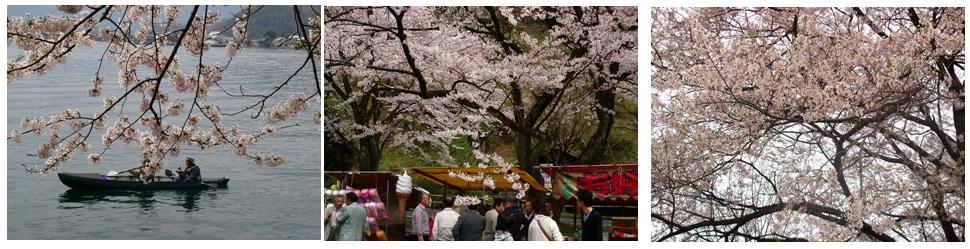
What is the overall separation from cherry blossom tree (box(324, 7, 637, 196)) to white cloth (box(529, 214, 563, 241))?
0.35m

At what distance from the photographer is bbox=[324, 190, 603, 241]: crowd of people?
6793 mm

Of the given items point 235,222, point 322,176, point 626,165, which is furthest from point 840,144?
point 235,222

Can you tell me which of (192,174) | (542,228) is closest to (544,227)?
(542,228)

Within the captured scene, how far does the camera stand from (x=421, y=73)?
7.07 m

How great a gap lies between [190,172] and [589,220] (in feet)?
7.80

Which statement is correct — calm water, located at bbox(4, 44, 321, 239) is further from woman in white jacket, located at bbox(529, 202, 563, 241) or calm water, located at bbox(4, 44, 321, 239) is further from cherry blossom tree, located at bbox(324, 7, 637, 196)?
woman in white jacket, located at bbox(529, 202, 563, 241)

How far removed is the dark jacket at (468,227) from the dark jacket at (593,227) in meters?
0.64

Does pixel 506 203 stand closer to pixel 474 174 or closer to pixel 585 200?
pixel 474 174

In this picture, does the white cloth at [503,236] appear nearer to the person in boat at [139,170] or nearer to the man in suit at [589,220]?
Answer: the man in suit at [589,220]

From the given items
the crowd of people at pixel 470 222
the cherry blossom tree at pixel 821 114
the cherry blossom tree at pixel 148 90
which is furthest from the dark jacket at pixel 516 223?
the cherry blossom tree at pixel 148 90

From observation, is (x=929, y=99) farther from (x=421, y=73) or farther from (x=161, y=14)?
(x=161, y=14)

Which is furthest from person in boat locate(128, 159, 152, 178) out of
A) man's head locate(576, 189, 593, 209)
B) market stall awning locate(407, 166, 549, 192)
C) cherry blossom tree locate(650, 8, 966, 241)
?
cherry blossom tree locate(650, 8, 966, 241)

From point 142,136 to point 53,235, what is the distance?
79 centimetres

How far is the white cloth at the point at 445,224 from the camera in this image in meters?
6.88
